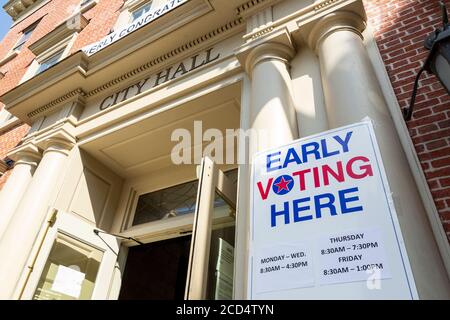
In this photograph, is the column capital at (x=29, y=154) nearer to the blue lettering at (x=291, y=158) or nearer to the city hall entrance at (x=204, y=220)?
the city hall entrance at (x=204, y=220)

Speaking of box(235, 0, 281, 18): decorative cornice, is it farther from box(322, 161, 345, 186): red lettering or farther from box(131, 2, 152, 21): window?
box(131, 2, 152, 21): window

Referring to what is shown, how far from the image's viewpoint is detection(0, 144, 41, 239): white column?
201 inches

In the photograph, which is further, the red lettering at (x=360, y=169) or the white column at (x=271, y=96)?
the white column at (x=271, y=96)

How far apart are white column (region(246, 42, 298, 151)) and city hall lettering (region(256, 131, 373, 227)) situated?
345 millimetres

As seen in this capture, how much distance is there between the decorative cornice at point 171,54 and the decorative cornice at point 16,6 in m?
12.2

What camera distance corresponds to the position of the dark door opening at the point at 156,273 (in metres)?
6.89

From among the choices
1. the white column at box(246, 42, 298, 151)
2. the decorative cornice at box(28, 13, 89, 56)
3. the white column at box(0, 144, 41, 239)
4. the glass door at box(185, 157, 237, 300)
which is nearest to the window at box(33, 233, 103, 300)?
the white column at box(0, 144, 41, 239)

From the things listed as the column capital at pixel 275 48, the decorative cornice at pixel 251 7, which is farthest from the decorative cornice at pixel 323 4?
the decorative cornice at pixel 251 7

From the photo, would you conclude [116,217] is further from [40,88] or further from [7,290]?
[40,88]

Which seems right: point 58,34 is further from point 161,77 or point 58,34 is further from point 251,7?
point 251,7

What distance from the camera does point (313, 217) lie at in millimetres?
2199

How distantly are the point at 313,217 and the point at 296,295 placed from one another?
0.49m

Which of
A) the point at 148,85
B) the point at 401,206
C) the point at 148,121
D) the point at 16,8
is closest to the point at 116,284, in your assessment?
the point at 148,121

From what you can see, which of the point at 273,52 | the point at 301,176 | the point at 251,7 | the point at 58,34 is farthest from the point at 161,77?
the point at 58,34
